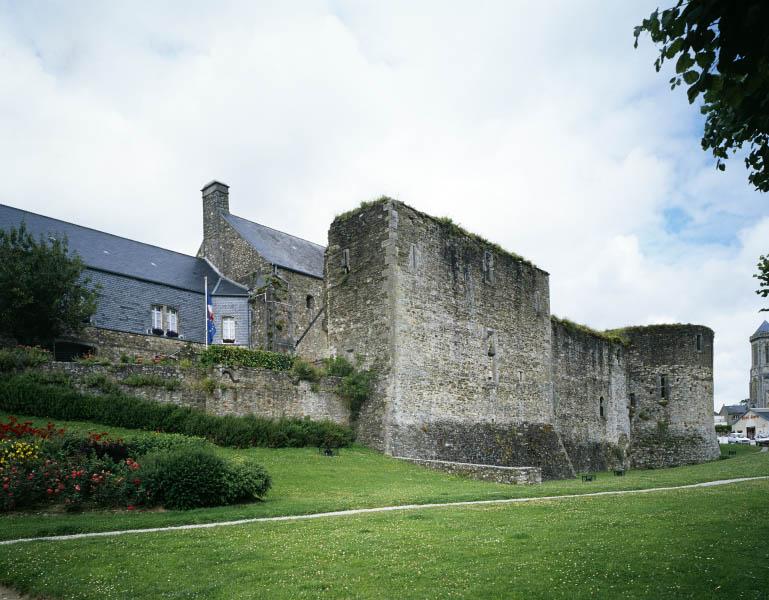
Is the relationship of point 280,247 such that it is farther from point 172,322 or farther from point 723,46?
point 723,46

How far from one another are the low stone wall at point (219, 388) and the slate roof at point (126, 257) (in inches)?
Result: 439

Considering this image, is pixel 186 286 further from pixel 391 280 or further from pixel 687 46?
pixel 687 46

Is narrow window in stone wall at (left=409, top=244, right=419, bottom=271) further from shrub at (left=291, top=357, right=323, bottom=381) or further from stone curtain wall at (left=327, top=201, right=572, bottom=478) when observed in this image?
shrub at (left=291, top=357, right=323, bottom=381)

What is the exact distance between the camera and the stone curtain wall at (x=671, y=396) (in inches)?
1380

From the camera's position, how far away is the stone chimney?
37219mm

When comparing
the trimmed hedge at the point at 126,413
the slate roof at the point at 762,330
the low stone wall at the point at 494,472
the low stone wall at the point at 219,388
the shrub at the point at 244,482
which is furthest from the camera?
the slate roof at the point at 762,330

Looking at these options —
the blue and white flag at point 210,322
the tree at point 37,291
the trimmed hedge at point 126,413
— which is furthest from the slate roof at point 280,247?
the trimmed hedge at point 126,413

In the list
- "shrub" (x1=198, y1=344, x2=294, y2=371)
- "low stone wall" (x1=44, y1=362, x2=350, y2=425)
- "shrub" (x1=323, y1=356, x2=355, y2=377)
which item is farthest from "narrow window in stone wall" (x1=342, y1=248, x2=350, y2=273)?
"low stone wall" (x1=44, y1=362, x2=350, y2=425)

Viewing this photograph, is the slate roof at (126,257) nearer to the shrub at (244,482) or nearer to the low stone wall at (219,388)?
the low stone wall at (219,388)

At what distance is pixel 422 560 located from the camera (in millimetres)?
7461

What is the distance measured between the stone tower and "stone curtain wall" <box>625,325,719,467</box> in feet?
252

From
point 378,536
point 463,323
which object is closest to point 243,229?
point 463,323

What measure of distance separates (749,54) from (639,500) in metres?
10.1

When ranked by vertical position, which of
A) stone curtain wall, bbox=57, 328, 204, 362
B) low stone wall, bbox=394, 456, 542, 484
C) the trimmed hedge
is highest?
stone curtain wall, bbox=57, 328, 204, 362
